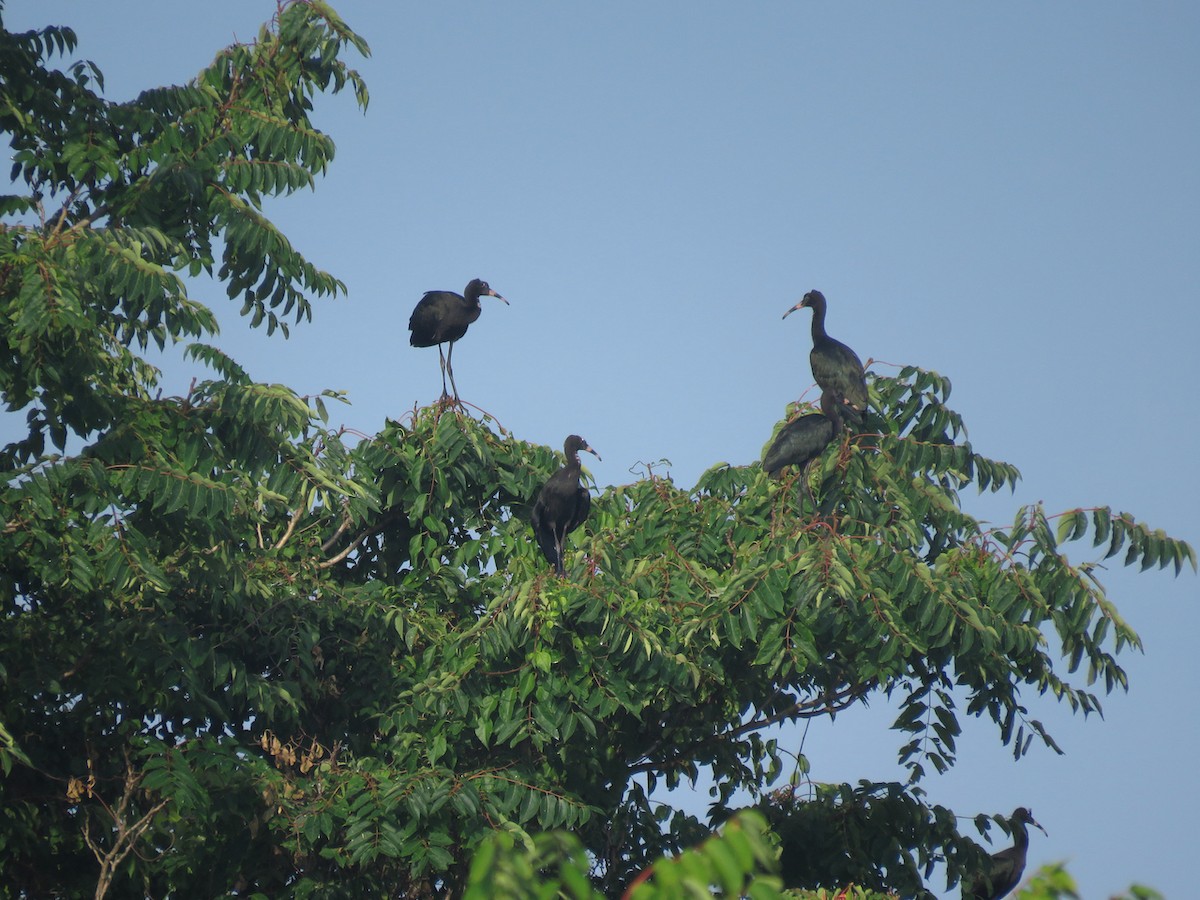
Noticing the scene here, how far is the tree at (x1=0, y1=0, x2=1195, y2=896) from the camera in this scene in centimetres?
637

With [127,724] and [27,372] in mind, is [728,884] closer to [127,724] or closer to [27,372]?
[27,372]

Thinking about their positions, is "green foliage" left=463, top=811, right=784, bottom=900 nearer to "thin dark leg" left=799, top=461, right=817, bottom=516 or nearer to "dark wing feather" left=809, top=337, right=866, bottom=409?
"thin dark leg" left=799, top=461, right=817, bottom=516

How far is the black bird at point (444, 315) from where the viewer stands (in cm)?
1102

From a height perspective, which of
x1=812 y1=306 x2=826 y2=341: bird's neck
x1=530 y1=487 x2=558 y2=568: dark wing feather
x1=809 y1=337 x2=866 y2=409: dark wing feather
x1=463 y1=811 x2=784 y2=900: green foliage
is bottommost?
x1=463 y1=811 x2=784 y2=900: green foliage

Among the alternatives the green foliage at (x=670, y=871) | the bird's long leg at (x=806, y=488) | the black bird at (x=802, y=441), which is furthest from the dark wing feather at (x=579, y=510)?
the green foliage at (x=670, y=871)

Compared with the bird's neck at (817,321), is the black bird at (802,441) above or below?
below

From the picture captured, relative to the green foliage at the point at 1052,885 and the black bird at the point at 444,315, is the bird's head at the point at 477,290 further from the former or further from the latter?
the green foliage at the point at 1052,885

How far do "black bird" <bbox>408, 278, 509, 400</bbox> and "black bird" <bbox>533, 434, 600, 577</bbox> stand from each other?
245 centimetres

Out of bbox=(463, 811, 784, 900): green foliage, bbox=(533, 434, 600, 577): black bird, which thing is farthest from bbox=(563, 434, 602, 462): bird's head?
bbox=(463, 811, 784, 900): green foliage

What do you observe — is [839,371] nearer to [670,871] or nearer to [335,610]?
[335,610]

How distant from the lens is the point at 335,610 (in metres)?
8.22

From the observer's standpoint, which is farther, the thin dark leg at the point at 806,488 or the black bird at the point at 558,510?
the black bird at the point at 558,510

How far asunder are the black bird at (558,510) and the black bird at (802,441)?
1.13 m

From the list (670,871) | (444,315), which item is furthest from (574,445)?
(670,871)
